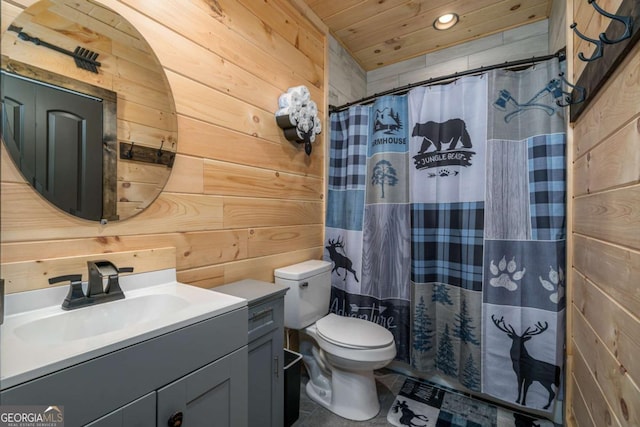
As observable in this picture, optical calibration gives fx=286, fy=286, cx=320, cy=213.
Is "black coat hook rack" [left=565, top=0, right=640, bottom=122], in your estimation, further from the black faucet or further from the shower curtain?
the black faucet

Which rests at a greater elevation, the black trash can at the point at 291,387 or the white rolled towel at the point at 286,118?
the white rolled towel at the point at 286,118

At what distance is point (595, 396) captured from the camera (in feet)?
3.47

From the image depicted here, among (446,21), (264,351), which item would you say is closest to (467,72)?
(446,21)

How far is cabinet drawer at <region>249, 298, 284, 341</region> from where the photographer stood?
3.92 ft

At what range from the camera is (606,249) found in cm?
98

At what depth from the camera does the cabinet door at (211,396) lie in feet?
2.51

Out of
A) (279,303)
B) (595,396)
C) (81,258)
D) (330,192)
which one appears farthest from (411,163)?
(81,258)

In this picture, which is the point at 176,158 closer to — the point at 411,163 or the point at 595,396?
the point at 411,163

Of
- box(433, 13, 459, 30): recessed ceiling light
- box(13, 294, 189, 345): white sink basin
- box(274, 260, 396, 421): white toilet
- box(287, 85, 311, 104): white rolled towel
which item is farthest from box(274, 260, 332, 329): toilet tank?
box(433, 13, 459, 30): recessed ceiling light

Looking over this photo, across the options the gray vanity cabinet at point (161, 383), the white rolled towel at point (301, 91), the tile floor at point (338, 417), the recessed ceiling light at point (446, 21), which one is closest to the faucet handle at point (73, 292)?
the gray vanity cabinet at point (161, 383)

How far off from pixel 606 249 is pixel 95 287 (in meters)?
1.72

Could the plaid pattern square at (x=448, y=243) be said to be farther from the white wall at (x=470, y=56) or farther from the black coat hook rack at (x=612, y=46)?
the white wall at (x=470, y=56)

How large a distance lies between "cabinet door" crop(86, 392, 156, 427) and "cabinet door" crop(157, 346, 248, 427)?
2cm

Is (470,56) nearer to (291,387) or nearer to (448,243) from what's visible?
(448,243)
